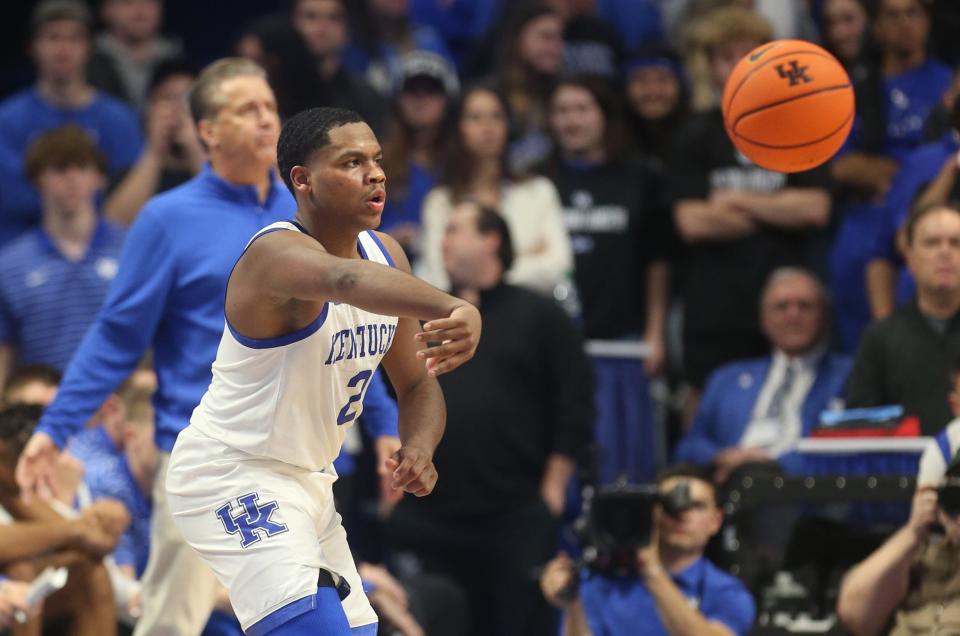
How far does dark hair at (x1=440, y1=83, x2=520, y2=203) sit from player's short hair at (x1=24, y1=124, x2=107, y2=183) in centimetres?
191

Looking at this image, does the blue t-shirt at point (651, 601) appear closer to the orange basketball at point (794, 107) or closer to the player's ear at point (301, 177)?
the orange basketball at point (794, 107)

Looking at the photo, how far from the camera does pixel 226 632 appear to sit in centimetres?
596

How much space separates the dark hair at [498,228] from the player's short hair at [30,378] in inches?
86.3

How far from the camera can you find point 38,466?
545 centimetres

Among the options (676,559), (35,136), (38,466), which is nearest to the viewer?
(38,466)

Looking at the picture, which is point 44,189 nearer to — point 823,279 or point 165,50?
point 165,50

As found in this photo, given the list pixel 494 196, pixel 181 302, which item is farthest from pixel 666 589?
pixel 494 196

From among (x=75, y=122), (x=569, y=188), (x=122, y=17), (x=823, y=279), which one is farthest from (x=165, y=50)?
(x=823, y=279)

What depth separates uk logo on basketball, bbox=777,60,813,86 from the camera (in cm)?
603

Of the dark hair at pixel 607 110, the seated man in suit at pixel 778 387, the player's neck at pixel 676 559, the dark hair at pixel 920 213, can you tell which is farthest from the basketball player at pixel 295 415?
the dark hair at pixel 607 110

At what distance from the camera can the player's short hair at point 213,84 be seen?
570 cm

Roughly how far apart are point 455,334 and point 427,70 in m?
5.85

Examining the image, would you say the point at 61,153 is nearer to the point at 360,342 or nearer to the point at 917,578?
the point at 360,342

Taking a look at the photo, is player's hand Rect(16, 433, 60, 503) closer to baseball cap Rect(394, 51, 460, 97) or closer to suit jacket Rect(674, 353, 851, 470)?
suit jacket Rect(674, 353, 851, 470)
